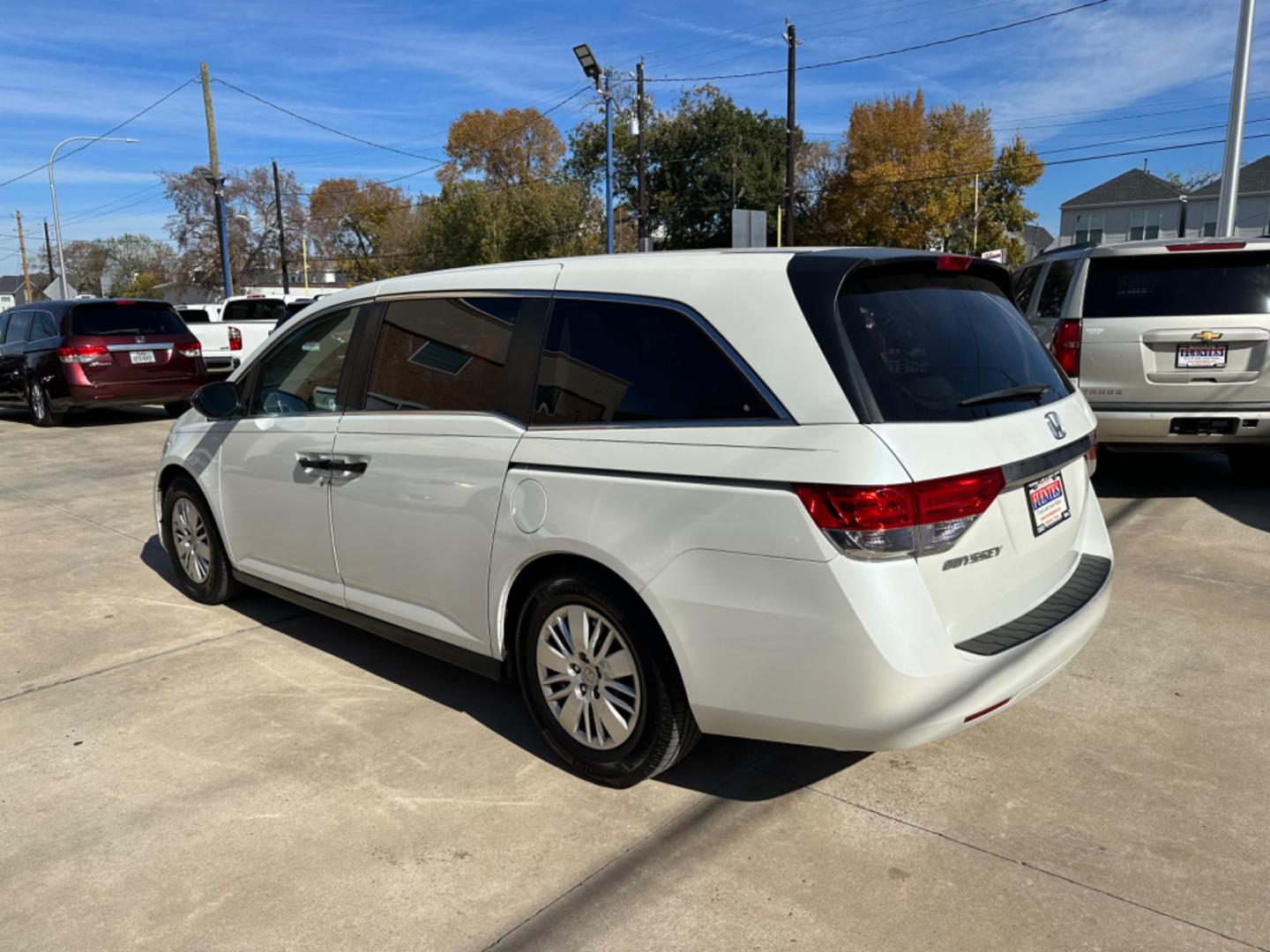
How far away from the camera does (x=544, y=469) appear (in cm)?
314

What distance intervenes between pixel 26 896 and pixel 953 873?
104 inches

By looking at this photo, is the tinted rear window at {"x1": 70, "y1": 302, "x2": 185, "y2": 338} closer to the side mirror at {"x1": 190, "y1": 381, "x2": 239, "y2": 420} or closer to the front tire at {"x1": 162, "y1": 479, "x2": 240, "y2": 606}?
the front tire at {"x1": 162, "y1": 479, "x2": 240, "y2": 606}

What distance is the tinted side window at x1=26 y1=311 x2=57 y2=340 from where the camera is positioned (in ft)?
42.1

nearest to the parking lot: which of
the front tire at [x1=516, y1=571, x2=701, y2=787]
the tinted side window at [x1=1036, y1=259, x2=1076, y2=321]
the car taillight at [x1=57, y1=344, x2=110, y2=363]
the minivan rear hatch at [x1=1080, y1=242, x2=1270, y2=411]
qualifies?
the front tire at [x1=516, y1=571, x2=701, y2=787]

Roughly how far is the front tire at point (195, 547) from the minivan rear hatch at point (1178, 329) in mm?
5840

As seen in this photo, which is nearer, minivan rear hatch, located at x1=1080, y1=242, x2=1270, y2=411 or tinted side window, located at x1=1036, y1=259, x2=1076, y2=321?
minivan rear hatch, located at x1=1080, y1=242, x2=1270, y2=411

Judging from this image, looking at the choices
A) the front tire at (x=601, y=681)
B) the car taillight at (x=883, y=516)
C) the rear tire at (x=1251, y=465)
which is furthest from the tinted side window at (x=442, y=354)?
the rear tire at (x=1251, y=465)

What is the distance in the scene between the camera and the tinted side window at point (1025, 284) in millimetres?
8180

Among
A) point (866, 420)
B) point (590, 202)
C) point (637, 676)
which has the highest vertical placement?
point (590, 202)

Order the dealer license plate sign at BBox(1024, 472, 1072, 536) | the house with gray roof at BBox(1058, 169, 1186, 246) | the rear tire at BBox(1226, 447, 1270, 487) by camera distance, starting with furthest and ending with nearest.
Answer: the house with gray roof at BBox(1058, 169, 1186, 246) < the rear tire at BBox(1226, 447, 1270, 487) < the dealer license plate sign at BBox(1024, 472, 1072, 536)

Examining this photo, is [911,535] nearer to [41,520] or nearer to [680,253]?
[680,253]

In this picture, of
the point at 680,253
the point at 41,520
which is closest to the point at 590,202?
the point at 41,520

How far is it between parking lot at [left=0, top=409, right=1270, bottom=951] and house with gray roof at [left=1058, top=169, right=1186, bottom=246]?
70.6 metres

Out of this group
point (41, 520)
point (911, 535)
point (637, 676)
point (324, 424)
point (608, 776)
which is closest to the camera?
point (911, 535)
